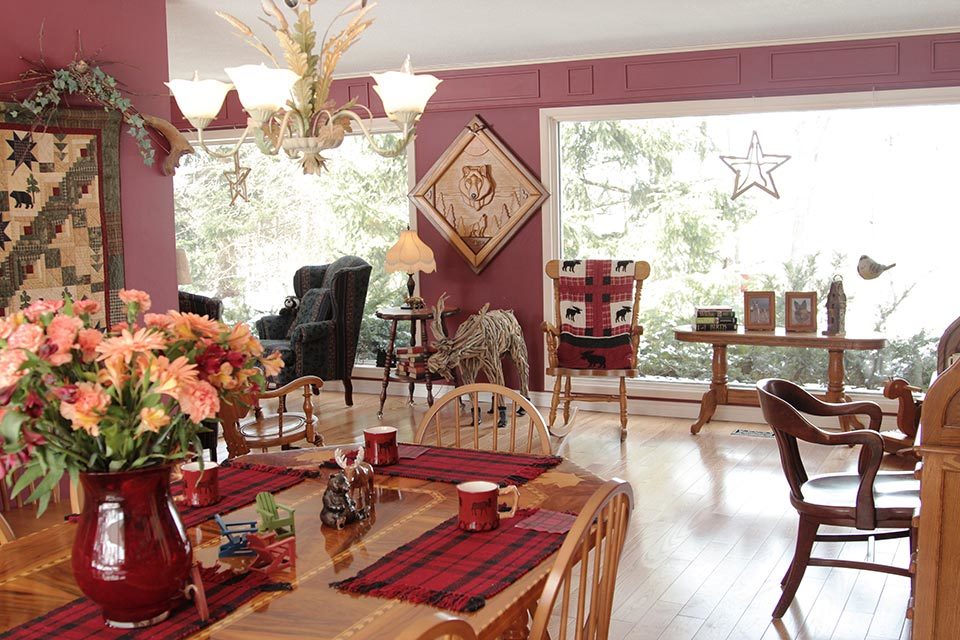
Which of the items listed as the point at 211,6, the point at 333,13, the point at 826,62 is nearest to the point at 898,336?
the point at 826,62

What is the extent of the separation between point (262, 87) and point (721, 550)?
2.65 m

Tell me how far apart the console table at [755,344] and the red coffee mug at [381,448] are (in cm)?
374

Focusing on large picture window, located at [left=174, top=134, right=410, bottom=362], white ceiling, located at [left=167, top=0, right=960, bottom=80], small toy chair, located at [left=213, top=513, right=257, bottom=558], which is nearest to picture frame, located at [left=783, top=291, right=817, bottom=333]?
white ceiling, located at [left=167, top=0, right=960, bottom=80]

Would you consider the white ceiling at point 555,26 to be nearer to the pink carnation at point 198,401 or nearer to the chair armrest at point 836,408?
the chair armrest at point 836,408

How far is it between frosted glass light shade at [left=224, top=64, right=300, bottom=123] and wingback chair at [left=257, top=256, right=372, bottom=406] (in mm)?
4307

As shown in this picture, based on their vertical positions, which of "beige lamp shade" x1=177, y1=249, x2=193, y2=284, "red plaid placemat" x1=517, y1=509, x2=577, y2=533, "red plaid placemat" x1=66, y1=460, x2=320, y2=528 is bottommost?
"red plaid placemat" x1=517, y1=509, x2=577, y2=533

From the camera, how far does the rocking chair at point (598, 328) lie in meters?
6.15

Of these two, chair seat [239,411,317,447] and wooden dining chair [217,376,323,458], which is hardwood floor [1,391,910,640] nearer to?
chair seat [239,411,317,447]

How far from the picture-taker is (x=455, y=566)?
1.91 meters

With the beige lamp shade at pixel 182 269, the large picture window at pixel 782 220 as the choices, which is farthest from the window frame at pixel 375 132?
the large picture window at pixel 782 220

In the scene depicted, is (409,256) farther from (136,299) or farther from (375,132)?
(136,299)

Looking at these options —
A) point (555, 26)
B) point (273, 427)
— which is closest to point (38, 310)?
point (273, 427)

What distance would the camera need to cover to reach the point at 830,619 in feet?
10.9

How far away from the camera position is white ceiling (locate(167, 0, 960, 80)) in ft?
16.7
